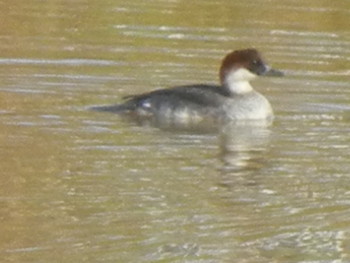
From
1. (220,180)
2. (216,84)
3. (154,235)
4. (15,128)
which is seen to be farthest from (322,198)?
(216,84)

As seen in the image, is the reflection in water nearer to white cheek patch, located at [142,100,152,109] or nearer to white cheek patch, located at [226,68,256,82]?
white cheek patch, located at [226,68,256,82]

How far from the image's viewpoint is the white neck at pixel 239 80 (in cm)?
1433

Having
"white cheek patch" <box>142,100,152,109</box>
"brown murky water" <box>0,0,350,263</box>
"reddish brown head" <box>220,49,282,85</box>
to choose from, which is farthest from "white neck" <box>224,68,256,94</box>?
"white cheek patch" <box>142,100,152,109</box>

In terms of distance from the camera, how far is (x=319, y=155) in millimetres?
12344

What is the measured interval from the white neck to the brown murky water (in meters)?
Answer: 0.45


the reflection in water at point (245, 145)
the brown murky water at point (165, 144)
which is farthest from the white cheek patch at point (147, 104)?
the reflection in water at point (245, 145)

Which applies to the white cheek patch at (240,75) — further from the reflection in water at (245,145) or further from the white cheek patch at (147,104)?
the white cheek patch at (147,104)

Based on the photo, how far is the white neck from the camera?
47.0 feet

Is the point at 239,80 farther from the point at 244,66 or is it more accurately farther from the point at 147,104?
the point at 147,104

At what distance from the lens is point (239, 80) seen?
568 inches

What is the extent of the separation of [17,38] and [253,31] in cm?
265

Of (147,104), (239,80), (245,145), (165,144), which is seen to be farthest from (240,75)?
(165,144)

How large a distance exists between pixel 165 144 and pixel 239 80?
1.95 m

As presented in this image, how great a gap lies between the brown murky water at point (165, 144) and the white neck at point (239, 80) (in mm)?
448
